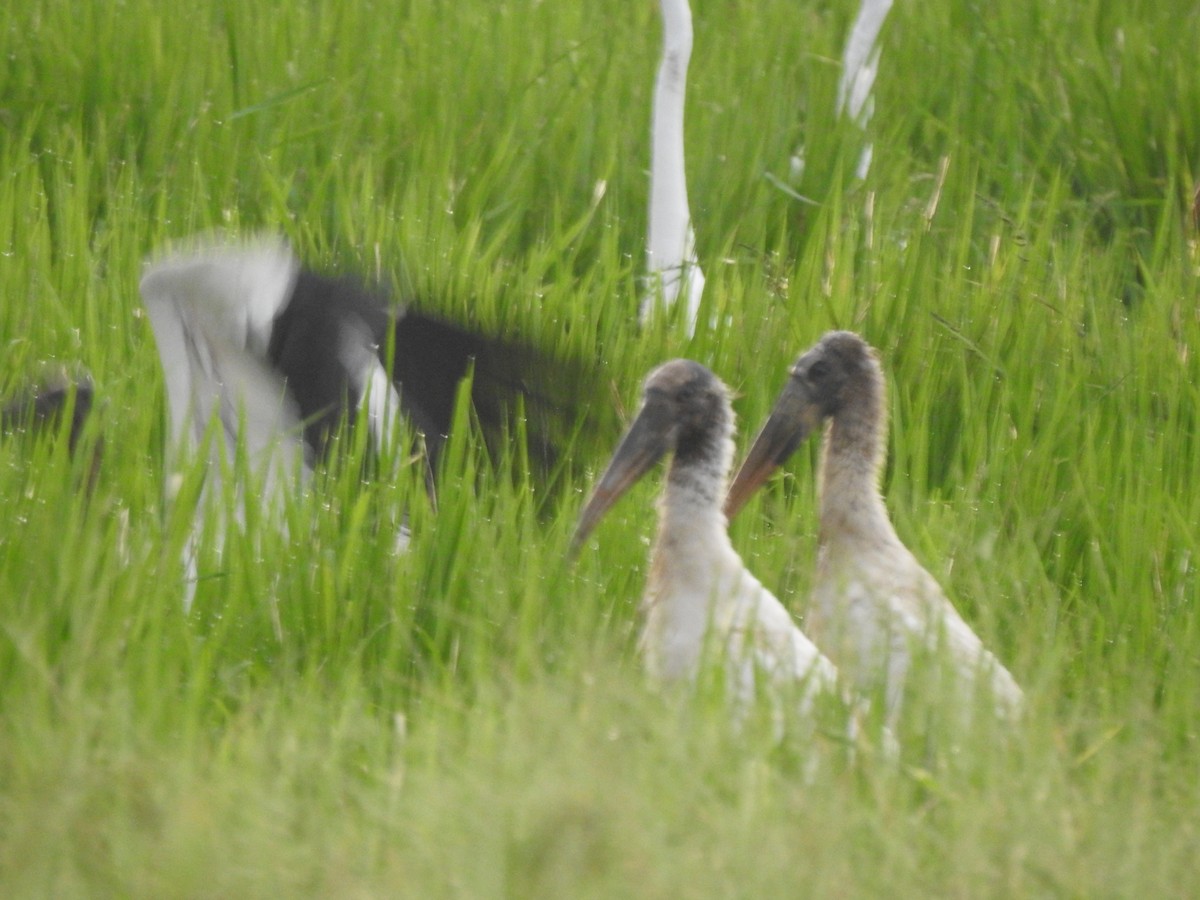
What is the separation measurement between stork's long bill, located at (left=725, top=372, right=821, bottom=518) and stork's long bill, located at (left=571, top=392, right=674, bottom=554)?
0.35 meters

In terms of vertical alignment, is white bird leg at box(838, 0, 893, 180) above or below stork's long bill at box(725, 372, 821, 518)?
above

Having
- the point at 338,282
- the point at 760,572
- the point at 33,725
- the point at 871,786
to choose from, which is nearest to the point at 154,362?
the point at 338,282

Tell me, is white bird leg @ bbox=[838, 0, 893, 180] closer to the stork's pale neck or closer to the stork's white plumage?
the stork's pale neck

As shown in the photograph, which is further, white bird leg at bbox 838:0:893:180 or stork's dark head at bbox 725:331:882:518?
white bird leg at bbox 838:0:893:180

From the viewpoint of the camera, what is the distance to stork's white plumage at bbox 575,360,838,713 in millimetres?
2436

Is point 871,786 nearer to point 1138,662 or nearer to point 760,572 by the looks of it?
point 1138,662

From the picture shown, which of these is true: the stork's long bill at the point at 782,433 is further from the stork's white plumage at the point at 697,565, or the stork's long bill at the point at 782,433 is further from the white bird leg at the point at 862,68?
the white bird leg at the point at 862,68

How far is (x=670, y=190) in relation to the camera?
4.36 m

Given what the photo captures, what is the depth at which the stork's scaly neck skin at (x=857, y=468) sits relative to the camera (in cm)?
303

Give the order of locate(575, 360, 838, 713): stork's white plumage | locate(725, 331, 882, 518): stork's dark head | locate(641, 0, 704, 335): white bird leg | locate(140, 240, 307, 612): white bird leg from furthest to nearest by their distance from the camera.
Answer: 1. locate(641, 0, 704, 335): white bird leg
2. locate(725, 331, 882, 518): stork's dark head
3. locate(140, 240, 307, 612): white bird leg
4. locate(575, 360, 838, 713): stork's white plumage

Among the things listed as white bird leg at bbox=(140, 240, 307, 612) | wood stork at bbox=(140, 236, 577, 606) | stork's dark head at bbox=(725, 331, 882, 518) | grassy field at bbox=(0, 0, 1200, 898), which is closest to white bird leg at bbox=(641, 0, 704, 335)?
grassy field at bbox=(0, 0, 1200, 898)

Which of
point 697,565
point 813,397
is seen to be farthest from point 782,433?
point 697,565

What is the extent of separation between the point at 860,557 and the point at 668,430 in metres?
0.40

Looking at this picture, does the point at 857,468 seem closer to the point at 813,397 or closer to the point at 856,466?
the point at 856,466
